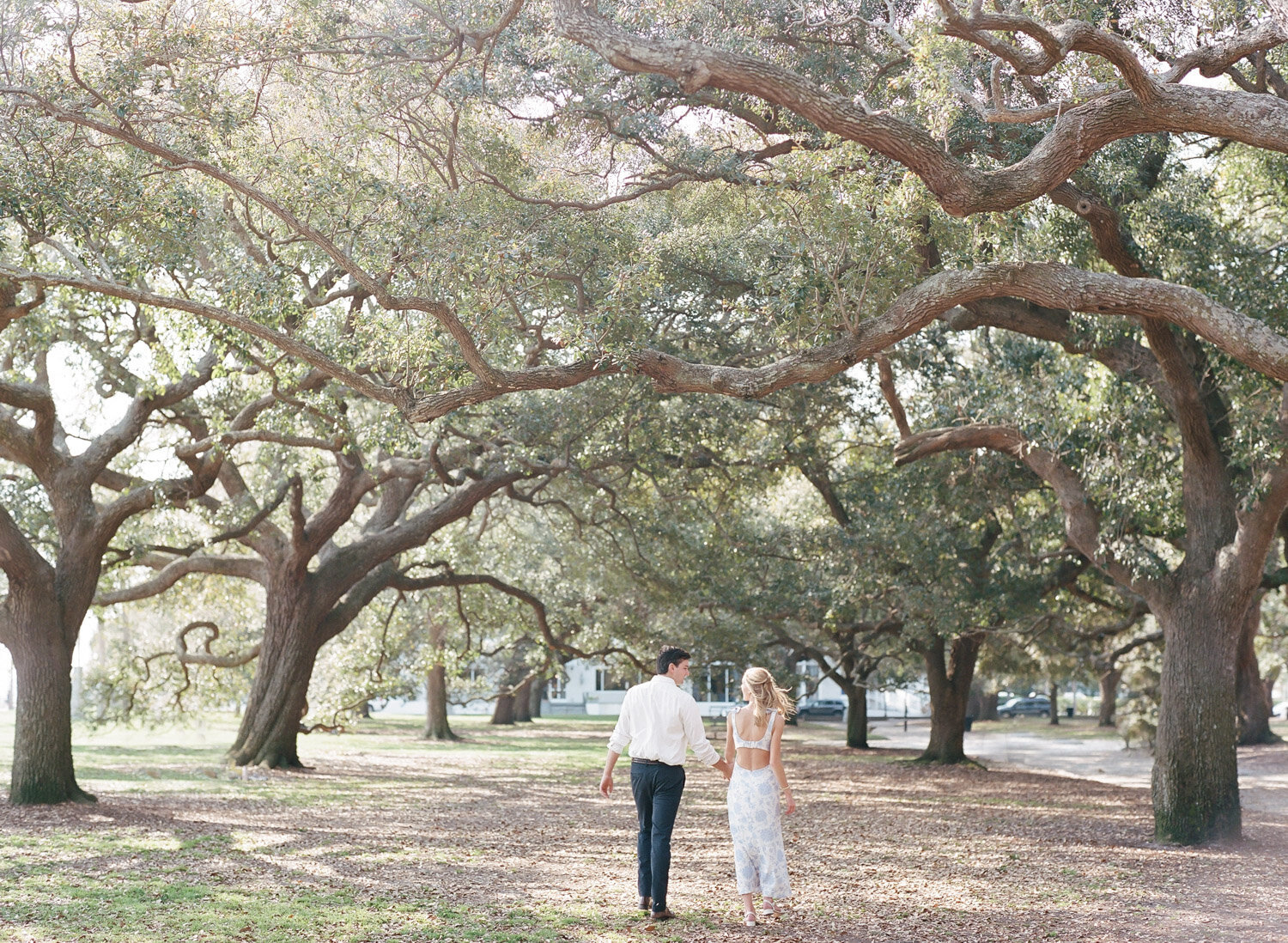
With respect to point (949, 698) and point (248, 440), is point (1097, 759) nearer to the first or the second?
point (949, 698)

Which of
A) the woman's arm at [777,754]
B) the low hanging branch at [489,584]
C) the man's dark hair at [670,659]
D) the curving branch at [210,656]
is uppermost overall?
the low hanging branch at [489,584]

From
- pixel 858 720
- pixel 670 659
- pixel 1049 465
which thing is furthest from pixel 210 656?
pixel 858 720

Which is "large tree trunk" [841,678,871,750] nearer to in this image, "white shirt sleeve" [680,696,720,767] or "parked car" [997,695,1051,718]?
"white shirt sleeve" [680,696,720,767]

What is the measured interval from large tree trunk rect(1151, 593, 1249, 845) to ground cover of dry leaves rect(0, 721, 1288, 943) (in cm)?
31

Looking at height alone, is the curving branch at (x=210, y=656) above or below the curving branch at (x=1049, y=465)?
below

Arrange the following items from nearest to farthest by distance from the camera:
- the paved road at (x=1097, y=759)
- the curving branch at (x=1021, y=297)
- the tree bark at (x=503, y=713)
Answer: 1. the curving branch at (x=1021, y=297)
2. the paved road at (x=1097, y=759)
3. the tree bark at (x=503, y=713)

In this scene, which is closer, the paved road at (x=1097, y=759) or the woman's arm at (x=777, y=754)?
the woman's arm at (x=777, y=754)

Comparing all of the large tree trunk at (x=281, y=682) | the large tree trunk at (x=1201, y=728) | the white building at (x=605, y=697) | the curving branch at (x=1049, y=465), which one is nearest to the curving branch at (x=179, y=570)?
the large tree trunk at (x=281, y=682)

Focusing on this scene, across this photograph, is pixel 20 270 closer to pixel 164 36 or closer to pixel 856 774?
pixel 164 36

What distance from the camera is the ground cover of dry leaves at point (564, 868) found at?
701 cm

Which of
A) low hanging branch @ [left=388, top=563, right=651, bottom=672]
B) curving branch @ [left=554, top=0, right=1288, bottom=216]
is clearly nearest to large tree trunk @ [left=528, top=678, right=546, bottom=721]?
low hanging branch @ [left=388, top=563, right=651, bottom=672]

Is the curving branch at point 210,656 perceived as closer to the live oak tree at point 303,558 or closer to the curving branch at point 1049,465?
the live oak tree at point 303,558

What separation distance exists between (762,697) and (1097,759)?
22370 mm

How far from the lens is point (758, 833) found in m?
6.98
